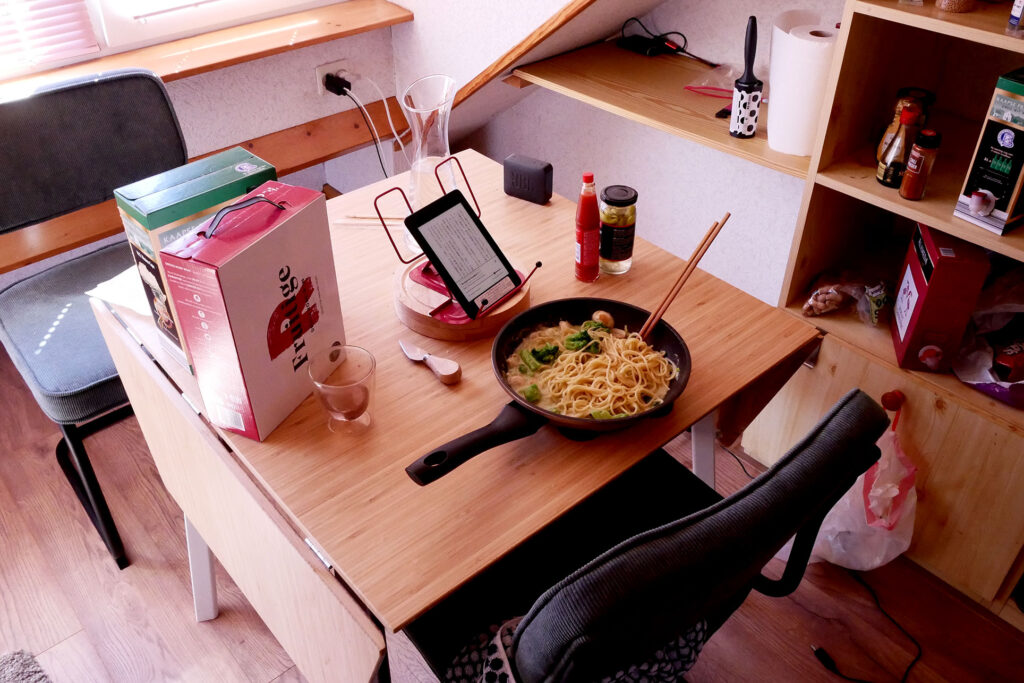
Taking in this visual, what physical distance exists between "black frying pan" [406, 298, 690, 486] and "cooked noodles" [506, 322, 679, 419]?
18 millimetres

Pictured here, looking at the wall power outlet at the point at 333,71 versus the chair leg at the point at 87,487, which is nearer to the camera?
the chair leg at the point at 87,487

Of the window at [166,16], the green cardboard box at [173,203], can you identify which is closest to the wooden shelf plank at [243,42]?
the window at [166,16]

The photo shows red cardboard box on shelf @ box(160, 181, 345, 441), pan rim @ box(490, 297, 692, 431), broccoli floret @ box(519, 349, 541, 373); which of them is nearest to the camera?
red cardboard box on shelf @ box(160, 181, 345, 441)

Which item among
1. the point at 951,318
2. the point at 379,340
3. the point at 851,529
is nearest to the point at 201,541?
the point at 379,340

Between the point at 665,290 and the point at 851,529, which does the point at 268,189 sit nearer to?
the point at 665,290

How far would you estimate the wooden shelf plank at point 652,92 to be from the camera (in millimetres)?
1840

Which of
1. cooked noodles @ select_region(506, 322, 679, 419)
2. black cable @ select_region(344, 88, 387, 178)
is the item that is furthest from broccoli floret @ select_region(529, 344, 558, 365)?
black cable @ select_region(344, 88, 387, 178)

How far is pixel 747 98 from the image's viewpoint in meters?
1.80

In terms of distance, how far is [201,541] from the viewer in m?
1.70

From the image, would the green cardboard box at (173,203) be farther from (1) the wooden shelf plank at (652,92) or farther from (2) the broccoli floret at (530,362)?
(1) the wooden shelf plank at (652,92)

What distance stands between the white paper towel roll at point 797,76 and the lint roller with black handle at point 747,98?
4 cm

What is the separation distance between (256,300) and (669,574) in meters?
0.66

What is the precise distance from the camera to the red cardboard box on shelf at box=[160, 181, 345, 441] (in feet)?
3.52

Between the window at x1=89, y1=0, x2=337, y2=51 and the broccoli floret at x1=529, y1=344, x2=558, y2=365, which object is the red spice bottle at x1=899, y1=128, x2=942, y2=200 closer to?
the broccoli floret at x1=529, y1=344, x2=558, y2=365
